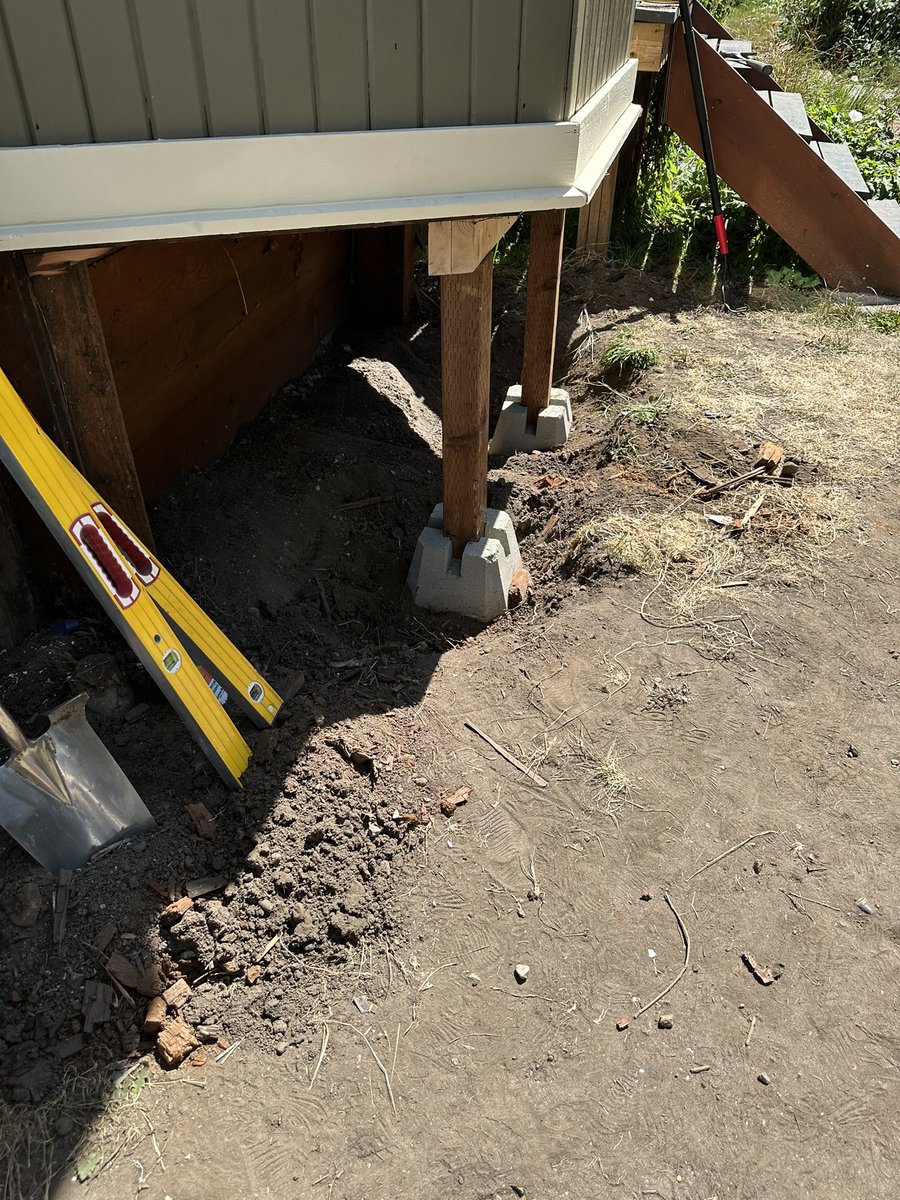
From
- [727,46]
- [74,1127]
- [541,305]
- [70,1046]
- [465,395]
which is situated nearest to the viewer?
[74,1127]

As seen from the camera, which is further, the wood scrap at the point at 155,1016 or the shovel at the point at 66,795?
the shovel at the point at 66,795

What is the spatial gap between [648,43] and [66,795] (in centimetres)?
627

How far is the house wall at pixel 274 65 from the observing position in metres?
2.45

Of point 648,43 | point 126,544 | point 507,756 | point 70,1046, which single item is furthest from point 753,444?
point 70,1046

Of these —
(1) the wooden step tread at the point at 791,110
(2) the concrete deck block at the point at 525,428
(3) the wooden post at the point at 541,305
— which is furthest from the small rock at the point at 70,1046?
(1) the wooden step tread at the point at 791,110

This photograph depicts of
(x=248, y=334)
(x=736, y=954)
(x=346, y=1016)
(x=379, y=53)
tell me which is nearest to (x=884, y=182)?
(x=248, y=334)

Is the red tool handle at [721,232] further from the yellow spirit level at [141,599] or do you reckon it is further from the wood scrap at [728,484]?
the yellow spirit level at [141,599]

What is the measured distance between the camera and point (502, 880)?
9.87 feet

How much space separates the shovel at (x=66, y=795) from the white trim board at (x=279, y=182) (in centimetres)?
143

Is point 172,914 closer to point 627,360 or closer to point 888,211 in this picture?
point 627,360

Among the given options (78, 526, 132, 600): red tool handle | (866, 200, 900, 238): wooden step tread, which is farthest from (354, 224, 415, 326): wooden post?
(78, 526, 132, 600): red tool handle

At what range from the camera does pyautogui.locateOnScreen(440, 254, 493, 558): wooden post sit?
11.6 feet

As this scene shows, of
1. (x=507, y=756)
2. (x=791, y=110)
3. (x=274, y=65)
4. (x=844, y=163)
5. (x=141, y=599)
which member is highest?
(x=274, y=65)

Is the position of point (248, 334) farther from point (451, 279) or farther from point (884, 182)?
point (884, 182)
